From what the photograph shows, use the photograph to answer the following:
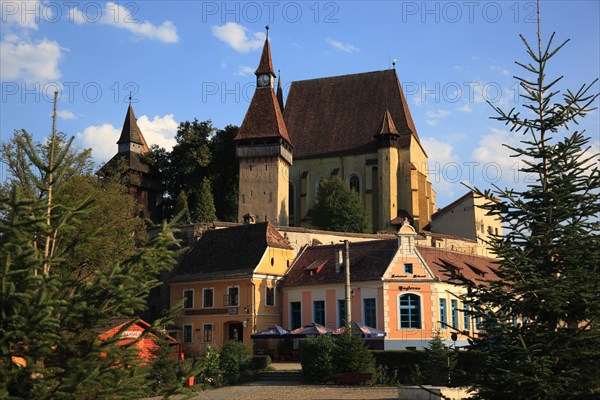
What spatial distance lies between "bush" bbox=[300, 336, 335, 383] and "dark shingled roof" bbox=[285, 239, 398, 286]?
10063 millimetres

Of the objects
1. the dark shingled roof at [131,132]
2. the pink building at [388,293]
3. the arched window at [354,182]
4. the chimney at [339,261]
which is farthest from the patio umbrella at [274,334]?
the dark shingled roof at [131,132]

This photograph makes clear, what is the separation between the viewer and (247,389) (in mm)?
27234

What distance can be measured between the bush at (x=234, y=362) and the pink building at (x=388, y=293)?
30.1 ft

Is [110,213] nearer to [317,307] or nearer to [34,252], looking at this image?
[317,307]

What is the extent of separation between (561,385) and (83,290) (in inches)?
273

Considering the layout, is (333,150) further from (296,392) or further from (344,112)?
(296,392)

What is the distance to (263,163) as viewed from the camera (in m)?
64.6

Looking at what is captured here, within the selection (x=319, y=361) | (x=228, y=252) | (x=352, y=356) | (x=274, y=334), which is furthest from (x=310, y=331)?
(x=228, y=252)

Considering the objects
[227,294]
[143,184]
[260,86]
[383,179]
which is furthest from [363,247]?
[143,184]

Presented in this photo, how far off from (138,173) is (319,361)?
156 feet

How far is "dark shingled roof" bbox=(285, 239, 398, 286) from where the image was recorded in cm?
3928

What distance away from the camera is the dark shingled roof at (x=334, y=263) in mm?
39281

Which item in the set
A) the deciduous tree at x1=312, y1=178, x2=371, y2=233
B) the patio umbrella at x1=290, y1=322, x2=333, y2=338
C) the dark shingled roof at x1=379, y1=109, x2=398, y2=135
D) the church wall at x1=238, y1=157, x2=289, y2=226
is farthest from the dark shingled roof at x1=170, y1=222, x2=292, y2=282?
the dark shingled roof at x1=379, y1=109, x2=398, y2=135

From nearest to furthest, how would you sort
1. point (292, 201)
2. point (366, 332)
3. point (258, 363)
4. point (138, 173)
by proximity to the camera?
1. point (258, 363)
2. point (366, 332)
3. point (138, 173)
4. point (292, 201)
